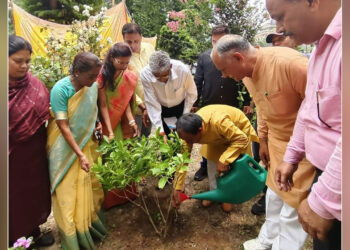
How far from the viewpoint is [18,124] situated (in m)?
1.10

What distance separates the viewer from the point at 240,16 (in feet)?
3.74

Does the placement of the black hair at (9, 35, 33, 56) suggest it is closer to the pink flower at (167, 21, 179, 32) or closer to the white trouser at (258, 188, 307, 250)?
the pink flower at (167, 21, 179, 32)

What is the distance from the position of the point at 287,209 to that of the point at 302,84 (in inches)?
22.2

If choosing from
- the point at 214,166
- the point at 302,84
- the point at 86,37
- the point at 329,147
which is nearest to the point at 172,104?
the point at 214,166

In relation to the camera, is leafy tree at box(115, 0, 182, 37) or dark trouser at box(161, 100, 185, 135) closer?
leafy tree at box(115, 0, 182, 37)

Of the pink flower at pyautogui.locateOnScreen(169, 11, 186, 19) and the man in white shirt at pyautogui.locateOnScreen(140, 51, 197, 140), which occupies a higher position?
the pink flower at pyautogui.locateOnScreen(169, 11, 186, 19)

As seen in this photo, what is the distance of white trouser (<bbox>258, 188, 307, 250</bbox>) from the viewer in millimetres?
1185

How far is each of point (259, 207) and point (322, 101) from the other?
1.34 metres

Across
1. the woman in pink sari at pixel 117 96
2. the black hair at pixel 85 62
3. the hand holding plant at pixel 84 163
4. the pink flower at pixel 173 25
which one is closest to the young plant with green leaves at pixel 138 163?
the hand holding plant at pixel 84 163

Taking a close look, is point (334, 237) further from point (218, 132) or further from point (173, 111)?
point (173, 111)

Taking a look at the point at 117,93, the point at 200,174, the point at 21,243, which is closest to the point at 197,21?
the point at 117,93

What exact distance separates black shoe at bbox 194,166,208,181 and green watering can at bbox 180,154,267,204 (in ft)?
2.26

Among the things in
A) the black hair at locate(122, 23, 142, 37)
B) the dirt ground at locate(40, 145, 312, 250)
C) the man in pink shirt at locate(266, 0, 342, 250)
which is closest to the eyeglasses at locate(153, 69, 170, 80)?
the black hair at locate(122, 23, 142, 37)

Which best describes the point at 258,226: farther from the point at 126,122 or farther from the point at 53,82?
the point at 53,82
